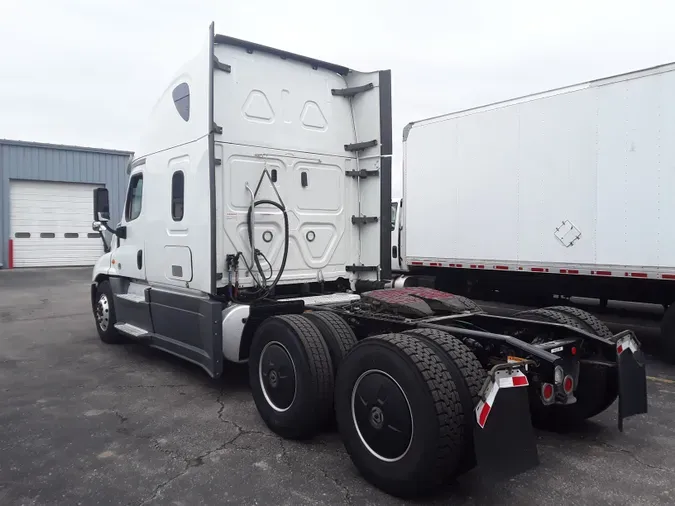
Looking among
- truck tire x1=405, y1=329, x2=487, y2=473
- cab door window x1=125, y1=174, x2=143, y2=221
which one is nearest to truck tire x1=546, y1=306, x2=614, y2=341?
truck tire x1=405, y1=329, x2=487, y2=473

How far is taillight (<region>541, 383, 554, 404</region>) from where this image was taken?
11.3 feet

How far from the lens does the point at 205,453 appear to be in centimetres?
401

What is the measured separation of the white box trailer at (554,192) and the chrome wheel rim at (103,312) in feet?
17.4

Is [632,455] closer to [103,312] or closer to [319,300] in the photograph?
[319,300]

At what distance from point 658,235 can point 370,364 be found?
5069 millimetres

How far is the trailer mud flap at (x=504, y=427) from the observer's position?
9.60 feet

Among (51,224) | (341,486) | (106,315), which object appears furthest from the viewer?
(51,224)

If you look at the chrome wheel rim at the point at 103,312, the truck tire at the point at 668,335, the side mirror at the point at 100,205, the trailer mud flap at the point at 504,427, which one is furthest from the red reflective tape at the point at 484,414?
the chrome wheel rim at the point at 103,312

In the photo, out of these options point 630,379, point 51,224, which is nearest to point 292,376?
point 630,379

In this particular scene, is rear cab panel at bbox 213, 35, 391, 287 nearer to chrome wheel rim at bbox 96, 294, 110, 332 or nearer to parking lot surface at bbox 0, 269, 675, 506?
parking lot surface at bbox 0, 269, 675, 506

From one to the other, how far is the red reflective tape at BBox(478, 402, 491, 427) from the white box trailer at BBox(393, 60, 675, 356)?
197 inches

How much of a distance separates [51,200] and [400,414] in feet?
72.7

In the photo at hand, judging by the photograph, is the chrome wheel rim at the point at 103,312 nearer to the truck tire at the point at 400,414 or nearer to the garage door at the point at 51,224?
the truck tire at the point at 400,414

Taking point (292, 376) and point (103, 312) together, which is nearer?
point (292, 376)
